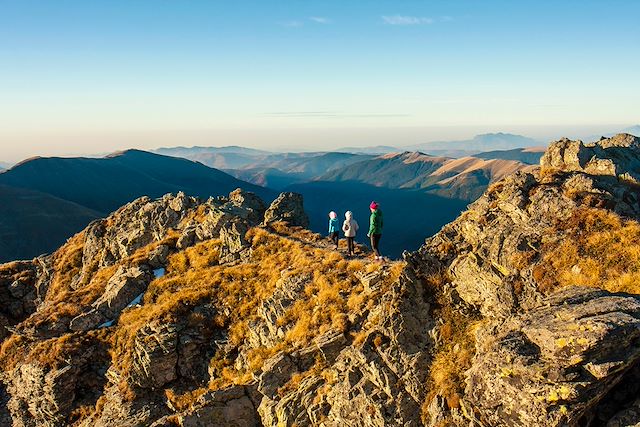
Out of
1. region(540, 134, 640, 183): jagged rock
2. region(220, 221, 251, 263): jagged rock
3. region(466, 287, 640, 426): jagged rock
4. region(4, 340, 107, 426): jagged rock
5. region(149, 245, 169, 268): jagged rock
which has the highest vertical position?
region(540, 134, 640, 183): jagged rock

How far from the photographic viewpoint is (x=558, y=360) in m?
13.4

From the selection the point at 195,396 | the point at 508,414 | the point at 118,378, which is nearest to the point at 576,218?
the point at 508,414

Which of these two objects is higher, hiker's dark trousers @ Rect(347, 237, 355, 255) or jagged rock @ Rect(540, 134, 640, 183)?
jagged rock @ Rect(540, 134, 640, 183)

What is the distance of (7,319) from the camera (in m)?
48.8

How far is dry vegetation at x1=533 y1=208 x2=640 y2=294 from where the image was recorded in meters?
17.6

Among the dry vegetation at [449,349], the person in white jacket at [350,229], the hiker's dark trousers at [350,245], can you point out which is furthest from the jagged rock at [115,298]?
the dry vegetation at [449,349]

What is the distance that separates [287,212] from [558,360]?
3936cm

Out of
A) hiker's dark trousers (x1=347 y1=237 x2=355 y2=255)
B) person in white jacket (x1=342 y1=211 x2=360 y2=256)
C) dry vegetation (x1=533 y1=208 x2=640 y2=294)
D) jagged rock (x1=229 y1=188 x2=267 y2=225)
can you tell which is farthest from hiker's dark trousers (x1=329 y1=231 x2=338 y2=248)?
dry vegetation (x1=533 y1=208 x2=640 y2=294)

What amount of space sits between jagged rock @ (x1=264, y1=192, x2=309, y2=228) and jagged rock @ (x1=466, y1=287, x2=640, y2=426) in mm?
34519

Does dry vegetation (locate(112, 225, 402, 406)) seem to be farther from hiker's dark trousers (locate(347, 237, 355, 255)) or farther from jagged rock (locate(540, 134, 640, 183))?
jagged rock (locate(540, 134, 640, 183))

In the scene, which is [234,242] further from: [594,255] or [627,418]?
[627,418]

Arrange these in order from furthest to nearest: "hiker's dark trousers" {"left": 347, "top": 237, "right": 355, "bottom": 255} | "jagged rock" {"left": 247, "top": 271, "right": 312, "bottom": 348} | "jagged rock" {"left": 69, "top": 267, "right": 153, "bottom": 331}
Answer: "jagged rock" {"left": 69, "top": 267, "right": 153, "bottom": 331}
"hiker's dark trousers" {"left": 347, "top": 237, "right": 355, "bottom": 255}
"jagged rock" {"left": 247, "top": 271, "right": 312, "bottom": 348}

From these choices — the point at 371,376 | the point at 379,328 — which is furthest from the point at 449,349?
the point at 371,376

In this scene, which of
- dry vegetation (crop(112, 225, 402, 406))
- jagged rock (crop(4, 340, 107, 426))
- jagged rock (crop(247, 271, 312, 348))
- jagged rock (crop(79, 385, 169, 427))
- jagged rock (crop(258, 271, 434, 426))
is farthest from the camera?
jagged rock (crop(4, 340, 107, 426))
